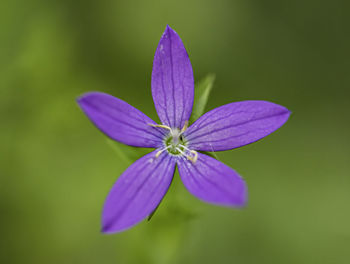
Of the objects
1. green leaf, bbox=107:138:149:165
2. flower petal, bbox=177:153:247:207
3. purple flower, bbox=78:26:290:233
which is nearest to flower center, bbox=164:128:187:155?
purple flower, bbox=78:26:290:233

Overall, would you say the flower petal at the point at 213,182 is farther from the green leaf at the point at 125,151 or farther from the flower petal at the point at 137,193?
the green leaf at the point at 125,151

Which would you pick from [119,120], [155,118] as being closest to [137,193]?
[119,120]

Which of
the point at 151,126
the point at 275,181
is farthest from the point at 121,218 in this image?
the point at 275,181

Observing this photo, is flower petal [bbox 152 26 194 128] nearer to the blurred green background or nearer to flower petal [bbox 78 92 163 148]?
flower petal [bbox 78 92 163 148]

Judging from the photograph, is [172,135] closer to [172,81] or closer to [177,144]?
[177,144]

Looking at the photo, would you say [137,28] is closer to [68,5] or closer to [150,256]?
[68,5]

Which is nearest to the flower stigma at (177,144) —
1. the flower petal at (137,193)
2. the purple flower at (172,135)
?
the purple flower at (172,135)
